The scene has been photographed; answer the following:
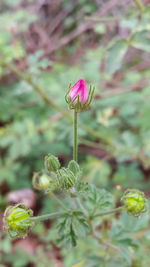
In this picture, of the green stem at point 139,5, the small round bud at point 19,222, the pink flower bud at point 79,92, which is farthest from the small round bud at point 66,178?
the green stem at point 139,5

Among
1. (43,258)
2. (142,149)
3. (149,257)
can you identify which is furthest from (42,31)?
(149,257)

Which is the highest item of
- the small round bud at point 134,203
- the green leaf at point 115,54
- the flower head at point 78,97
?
the green leaf at point 115,54

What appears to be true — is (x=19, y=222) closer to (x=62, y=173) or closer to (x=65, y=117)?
(x=62, y=173)

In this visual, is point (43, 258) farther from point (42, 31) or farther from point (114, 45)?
point (42, 31)

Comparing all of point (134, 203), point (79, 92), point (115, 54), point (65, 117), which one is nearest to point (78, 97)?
point (79, 92)

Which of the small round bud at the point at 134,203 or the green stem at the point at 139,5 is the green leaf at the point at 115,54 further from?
the small round bud at the point at 134,203

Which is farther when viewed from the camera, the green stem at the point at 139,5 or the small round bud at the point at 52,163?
the green stem at the point at 139,5

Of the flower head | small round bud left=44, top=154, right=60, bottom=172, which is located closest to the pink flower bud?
the flower head
